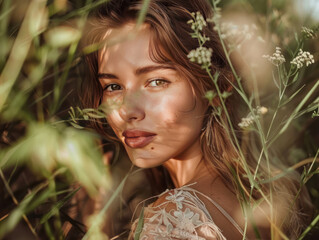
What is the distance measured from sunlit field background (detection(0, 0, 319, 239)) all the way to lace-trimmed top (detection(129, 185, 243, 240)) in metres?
0.12

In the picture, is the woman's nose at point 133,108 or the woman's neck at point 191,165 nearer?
the woman's nose at point 133,108

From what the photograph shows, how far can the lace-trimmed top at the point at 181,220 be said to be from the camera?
0.88 meters

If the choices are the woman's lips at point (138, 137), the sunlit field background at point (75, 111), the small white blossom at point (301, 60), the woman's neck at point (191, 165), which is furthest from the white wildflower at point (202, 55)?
the woman's neck at point (191, 165)

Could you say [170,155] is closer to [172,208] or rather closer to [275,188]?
[172,208]

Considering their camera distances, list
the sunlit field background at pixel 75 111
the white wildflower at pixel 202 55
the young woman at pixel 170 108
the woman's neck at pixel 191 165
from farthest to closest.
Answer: the woman's neck at pixel 191 165 < the young woman at pixel 170 108 < the sunlit field background at pixel 75 111 < the white wildflower at pixel 202 55

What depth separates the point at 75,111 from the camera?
53.0 inches

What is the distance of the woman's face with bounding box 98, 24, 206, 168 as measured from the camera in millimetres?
987

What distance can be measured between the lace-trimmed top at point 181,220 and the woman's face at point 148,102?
14 centimetres

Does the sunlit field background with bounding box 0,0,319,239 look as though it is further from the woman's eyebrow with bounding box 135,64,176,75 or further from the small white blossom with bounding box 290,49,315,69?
the woman's eyebrow with bounding box 135,64,176,75

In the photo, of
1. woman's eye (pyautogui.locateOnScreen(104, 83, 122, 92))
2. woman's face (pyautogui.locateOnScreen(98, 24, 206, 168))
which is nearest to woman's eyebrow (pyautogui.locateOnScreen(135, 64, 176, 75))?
woman's face (pyautogui.locateOnScreen(98, 24, 206, 168))

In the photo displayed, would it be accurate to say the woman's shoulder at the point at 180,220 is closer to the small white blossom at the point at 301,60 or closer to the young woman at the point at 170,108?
the young woman at the point at 170,108

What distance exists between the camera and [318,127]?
1647 mm

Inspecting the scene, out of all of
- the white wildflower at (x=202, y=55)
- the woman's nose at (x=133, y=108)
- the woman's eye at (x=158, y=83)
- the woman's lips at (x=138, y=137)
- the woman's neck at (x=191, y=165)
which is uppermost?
the white wildflower at (x=202, y=55)

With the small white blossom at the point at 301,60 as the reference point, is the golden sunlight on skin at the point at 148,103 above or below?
below
